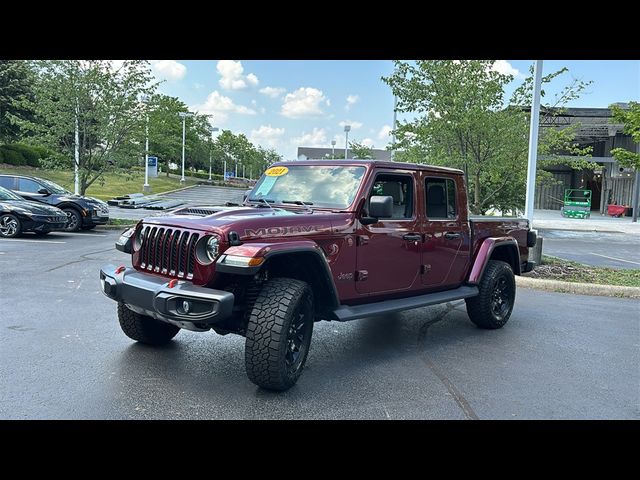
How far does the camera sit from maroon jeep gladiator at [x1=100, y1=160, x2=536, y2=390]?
13.1 ft

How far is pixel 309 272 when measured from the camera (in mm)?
4578

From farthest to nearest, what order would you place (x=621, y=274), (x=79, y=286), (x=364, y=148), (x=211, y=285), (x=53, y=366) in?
(x=364, y=148) < (x=621, y=274) < (x=79, y=286) < (x=53, y=366) < (x=211, y=285)

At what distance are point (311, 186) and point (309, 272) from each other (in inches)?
44.5

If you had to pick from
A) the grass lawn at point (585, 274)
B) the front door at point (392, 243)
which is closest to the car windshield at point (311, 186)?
the front door at point (392, 243)

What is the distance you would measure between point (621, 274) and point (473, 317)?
19.0ft

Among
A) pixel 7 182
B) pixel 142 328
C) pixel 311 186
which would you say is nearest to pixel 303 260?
pixel 311 186

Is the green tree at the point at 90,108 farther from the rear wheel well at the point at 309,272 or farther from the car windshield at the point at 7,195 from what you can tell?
the rear wheel well at the point at 309,272

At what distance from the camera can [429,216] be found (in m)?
5.83

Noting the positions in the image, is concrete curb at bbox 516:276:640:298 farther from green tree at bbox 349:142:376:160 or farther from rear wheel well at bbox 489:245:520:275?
green tree at bbox 349:142:376:160

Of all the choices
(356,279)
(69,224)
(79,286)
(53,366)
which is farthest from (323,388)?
(69,224)

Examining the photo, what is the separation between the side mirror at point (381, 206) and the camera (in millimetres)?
4824

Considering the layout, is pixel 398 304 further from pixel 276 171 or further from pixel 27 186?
pixel 27 186

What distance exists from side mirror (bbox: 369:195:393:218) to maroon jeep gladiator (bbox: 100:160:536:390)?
0.01 meters

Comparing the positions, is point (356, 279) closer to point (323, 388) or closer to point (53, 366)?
point (323, 388)
